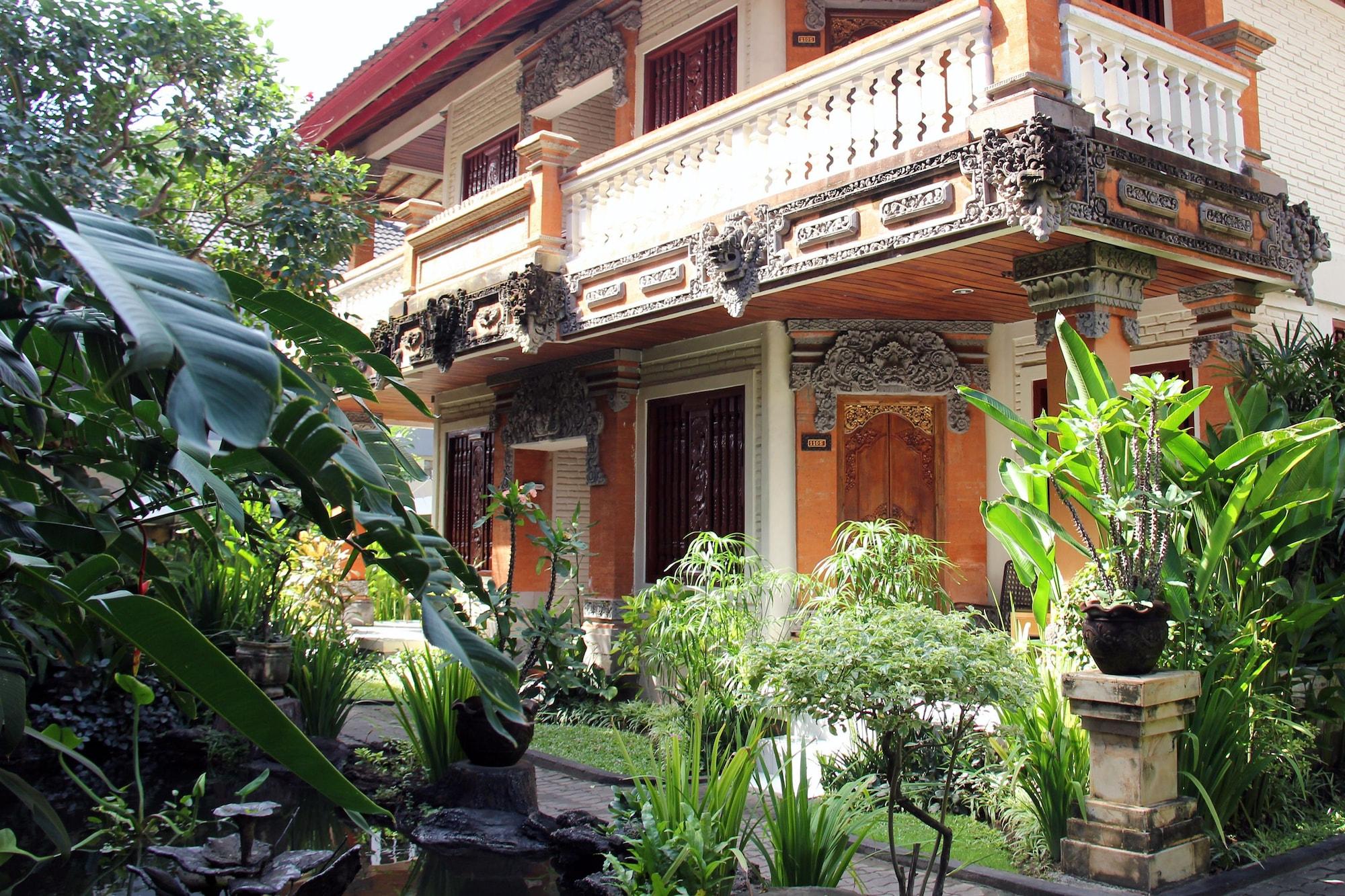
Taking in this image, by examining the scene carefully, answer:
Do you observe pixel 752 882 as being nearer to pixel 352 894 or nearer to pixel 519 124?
pixel 352 894

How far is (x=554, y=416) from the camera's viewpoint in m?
12.7

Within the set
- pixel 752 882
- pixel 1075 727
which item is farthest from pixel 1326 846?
pixel 752 882

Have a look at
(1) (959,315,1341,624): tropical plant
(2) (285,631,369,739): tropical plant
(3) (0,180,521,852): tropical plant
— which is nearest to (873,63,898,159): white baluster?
(1) (959,315,1341,624): tropical plant

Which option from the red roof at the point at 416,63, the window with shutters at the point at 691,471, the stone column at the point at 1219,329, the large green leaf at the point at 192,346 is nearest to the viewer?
the large green leaf at the point at 192,346

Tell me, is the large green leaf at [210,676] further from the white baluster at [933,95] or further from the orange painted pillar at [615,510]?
the orange painted pillar at [615,510]

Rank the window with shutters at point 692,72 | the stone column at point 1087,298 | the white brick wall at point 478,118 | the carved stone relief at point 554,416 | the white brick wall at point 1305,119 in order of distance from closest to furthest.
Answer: the stone column at point 1087,298 < the white brick wall at point 1305,119 < the window with shutters at point 692,72 < the carved stone relief at point 554,416 < the white brick wall at point 478,118

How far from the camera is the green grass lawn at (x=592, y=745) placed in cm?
→ 811

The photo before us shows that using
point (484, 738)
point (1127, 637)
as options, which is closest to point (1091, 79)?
point (1127, 637)

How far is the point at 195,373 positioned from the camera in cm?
135

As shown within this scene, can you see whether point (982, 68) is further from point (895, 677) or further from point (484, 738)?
point (484, 738)

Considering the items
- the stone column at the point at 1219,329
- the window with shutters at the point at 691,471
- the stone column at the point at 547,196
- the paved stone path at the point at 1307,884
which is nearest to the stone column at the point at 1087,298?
the stone column at the point at 1219,329

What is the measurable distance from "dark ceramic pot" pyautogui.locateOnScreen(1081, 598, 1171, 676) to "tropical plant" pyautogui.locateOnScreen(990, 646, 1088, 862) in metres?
0.33

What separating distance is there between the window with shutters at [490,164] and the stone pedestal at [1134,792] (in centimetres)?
1145

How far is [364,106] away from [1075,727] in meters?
13.2
